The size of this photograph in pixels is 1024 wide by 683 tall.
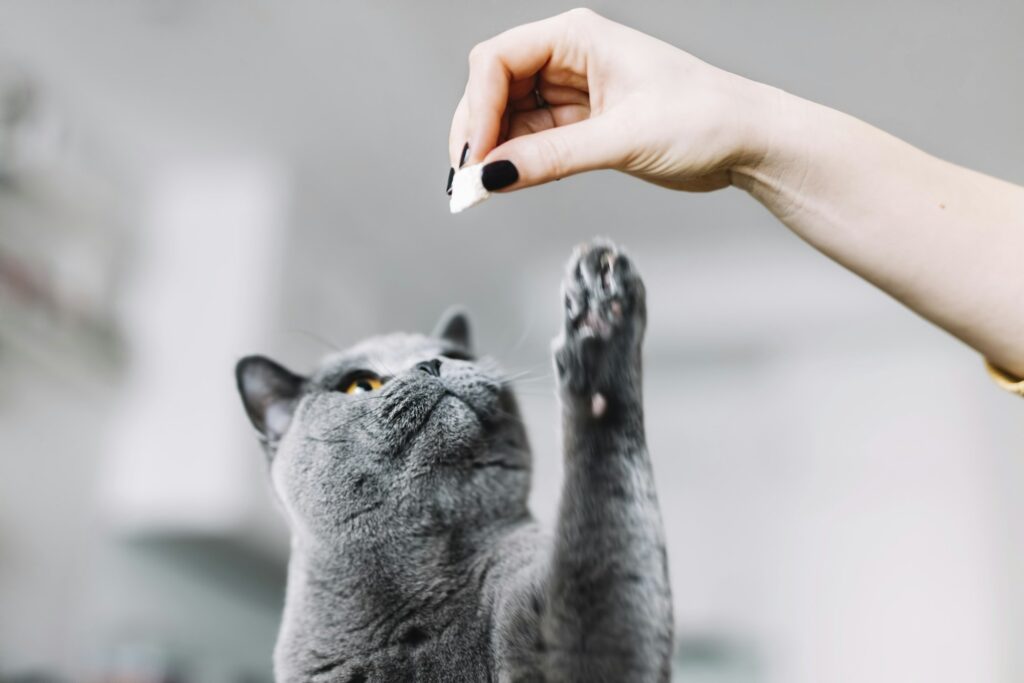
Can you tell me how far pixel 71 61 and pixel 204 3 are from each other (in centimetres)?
32

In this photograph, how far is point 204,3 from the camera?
6.20 feet

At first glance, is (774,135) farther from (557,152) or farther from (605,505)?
(605,505)

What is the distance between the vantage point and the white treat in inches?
27.9

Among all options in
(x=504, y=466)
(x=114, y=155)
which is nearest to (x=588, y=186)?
(x=114, y=155)

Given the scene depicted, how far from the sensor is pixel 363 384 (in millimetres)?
940

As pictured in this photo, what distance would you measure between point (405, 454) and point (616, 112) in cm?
38

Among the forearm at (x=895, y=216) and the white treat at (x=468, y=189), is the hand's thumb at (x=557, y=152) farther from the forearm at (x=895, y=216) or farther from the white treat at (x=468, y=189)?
the forearm at (x=895, y=216)

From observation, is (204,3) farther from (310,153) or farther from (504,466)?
(504,466)

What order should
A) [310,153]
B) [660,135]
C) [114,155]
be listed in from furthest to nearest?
1. [310,153]
2. [114,155]
3. [660,135]

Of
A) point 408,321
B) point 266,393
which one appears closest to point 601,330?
point 266,393

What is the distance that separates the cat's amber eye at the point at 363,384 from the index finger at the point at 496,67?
29 centimetres

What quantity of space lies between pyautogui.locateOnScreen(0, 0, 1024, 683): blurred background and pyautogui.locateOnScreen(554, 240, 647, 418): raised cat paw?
0.97m

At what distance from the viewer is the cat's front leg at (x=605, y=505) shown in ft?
1.97

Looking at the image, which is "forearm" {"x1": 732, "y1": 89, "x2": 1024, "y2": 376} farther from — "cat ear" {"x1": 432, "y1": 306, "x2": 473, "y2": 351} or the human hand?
"cat ear" {"x1": 432, "y1": 306, "x2": 473, "y2": 351}
